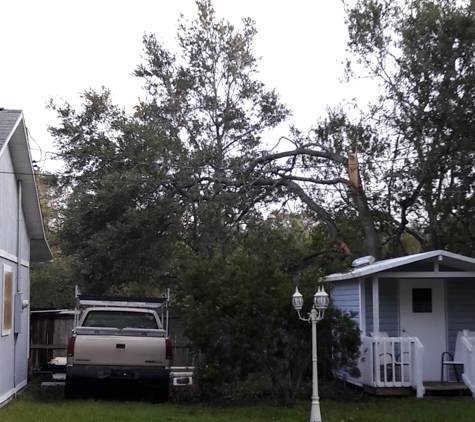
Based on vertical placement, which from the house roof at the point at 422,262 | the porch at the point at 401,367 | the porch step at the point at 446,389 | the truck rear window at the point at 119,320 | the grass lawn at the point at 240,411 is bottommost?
Answer: the grass lawn at the point at 240,411

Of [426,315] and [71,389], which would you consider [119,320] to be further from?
[426,315]

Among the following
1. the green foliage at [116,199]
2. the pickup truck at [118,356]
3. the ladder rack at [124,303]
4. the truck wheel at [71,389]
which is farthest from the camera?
the green foliage at [116,199]

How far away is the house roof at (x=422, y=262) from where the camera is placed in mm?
12102

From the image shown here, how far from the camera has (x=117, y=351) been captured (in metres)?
11.1

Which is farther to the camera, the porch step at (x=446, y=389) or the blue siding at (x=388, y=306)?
the blue siding at (x=388, y=306)

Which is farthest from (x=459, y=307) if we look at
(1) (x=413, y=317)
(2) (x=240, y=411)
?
(2) (x=240, y=411)

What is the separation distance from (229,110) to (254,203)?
6.20 metres

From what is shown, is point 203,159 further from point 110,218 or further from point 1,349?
point 1,349

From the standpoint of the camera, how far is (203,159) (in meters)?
20.2

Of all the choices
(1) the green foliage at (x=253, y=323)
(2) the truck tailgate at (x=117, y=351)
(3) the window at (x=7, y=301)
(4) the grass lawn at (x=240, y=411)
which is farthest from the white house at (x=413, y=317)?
(3) the window at (x=7, y=301)

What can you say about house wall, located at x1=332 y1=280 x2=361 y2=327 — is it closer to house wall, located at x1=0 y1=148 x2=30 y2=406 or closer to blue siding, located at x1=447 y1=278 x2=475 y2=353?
blue siding, located at x1=447 y1=278 x2=475 y2=353

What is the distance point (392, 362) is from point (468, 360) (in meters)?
1.46

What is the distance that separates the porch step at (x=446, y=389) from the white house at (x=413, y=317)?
75 mm

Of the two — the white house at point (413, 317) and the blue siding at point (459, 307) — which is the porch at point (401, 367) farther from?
the blue siding at point (459, 307)
